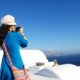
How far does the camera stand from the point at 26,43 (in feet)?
18.7

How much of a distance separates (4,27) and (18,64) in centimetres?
77

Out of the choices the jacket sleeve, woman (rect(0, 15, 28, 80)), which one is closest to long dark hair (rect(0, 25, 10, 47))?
woman (rect(0, 15, 28, 80))

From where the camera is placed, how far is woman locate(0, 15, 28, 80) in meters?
5.61

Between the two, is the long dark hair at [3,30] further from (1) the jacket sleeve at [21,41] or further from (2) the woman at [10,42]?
(1) the jacket sleeve at [21,41]

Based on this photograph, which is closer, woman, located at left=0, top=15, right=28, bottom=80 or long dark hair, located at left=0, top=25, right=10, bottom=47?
woman, located at left=0, top=15, right=28, bottom=80

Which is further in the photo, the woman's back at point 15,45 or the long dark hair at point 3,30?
the long dark hair at point 3,30

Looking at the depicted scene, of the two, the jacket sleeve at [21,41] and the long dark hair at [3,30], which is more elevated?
the long dark hair at [3,30]

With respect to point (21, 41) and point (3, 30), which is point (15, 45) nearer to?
point (21, 41)

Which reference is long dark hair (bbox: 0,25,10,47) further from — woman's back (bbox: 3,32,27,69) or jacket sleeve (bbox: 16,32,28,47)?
jacket sleeve (bbox: 16,32,28,47)

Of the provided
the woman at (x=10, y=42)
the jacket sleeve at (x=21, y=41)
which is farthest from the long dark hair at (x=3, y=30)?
the jacket sleeve at (x=21, y=41)

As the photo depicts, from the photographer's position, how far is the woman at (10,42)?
5613 mm

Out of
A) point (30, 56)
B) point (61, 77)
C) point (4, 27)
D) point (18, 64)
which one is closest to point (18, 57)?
point (18, 64)

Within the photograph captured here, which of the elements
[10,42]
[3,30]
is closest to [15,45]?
[10,42]

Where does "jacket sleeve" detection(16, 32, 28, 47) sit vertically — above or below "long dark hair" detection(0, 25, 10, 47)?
below
